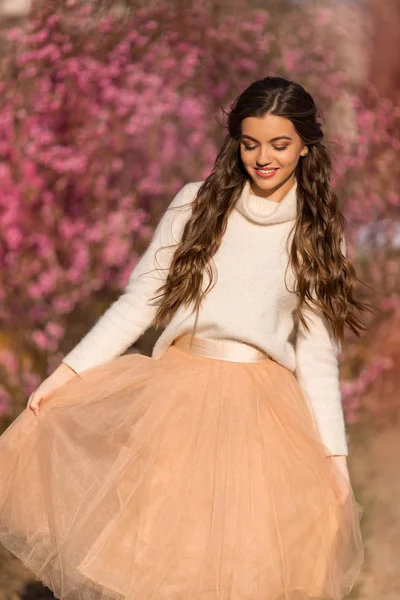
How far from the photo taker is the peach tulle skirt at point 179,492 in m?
2.40

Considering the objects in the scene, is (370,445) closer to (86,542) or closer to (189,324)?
(189,324)

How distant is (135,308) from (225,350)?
1.04 ft

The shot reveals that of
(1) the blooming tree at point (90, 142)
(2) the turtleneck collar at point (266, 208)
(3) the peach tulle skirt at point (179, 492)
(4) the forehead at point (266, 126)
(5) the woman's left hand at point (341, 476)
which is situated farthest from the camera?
(1) the blooming tree at point (90, 142)

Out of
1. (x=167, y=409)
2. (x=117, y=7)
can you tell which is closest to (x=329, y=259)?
(x=167, y=409)

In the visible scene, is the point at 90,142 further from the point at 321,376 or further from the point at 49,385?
the point at 321,376

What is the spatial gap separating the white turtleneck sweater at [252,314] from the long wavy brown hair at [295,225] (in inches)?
1.2

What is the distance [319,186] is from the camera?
2.99 meters

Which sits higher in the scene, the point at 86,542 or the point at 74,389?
the point at 74,389

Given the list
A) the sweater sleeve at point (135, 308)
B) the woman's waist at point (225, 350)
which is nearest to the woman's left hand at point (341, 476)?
the woman's waist at point (225, 350)

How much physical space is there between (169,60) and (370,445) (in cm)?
258

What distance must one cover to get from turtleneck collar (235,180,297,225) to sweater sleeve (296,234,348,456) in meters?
0.30

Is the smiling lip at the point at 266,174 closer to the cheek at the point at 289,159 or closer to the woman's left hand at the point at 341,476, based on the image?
the cheek at the point at 289,159

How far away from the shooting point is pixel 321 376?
2.87 m

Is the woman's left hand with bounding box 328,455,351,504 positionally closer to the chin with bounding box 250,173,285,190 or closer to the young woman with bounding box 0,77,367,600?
the young woman with bounding box 0,77,367,600
